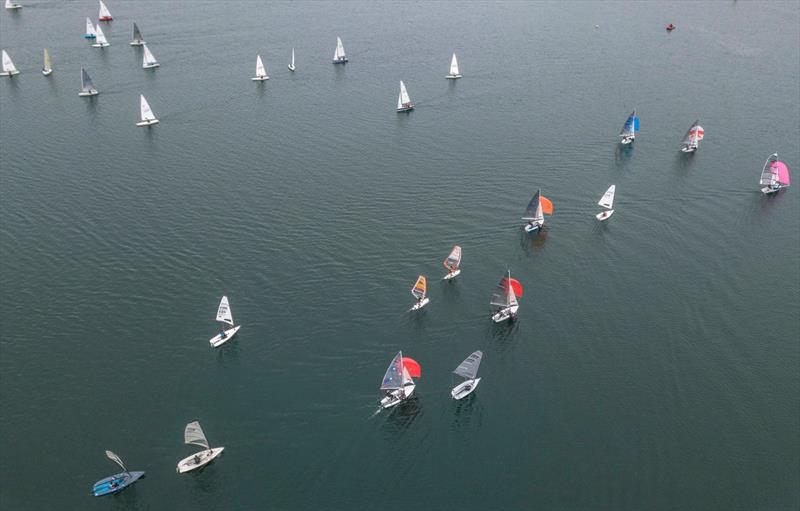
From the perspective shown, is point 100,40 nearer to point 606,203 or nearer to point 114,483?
point 606,203

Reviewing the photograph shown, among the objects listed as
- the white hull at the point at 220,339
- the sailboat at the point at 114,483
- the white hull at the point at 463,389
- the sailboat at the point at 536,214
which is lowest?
the sailboat at the point at 114,483

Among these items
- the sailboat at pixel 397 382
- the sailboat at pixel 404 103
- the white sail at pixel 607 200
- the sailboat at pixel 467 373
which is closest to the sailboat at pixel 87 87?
the sailboat at pixel 404 103

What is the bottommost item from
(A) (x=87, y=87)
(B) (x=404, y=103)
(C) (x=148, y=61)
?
(B) (x=404, y=103)

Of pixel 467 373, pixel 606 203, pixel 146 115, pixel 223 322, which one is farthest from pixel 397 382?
pixel 146 115

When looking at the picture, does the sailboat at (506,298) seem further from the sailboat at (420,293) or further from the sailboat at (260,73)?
the sailboat at (260,73)

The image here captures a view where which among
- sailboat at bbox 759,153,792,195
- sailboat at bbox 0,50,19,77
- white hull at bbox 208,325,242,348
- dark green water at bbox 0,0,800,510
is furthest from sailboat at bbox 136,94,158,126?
sailboat at bbox 759,153,792,195

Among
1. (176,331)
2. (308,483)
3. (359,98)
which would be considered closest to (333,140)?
(359,98)

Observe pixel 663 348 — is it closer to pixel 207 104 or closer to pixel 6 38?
pixel 207 104

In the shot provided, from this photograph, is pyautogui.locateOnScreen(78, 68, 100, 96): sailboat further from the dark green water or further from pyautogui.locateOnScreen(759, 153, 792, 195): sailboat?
pyautogui.locateOnScreen(759, 153, 792, 195): sailboat
